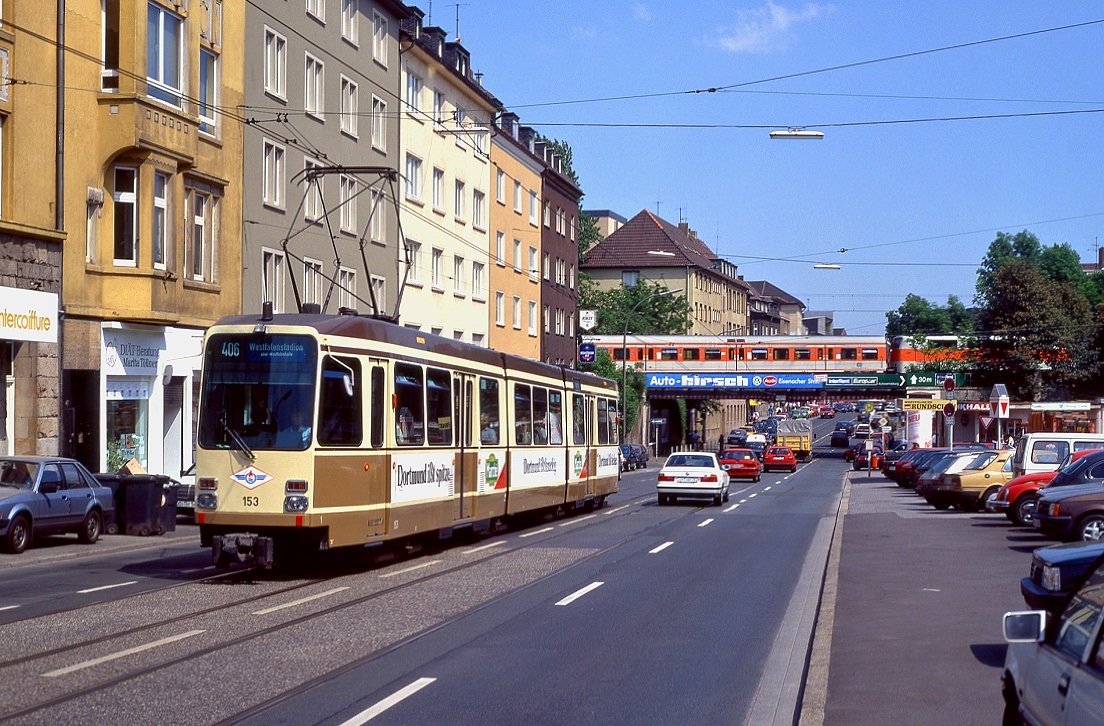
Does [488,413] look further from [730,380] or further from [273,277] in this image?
[730,380]

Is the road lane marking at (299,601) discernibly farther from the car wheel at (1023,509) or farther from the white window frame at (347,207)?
the white window frame at (347,207)

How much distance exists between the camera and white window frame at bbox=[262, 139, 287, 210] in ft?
114

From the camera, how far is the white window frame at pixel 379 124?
141ft

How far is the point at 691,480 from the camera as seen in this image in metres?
34.7

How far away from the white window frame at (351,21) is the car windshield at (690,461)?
1647 cm

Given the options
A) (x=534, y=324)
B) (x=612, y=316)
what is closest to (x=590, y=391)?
(x=534, y=324)

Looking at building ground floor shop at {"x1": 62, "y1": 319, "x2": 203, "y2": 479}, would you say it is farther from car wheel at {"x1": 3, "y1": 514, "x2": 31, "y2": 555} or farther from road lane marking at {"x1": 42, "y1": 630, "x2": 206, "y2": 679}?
road lane marking at {"x1": 42, "y1": 630, "x2": 206, "y2": 679}

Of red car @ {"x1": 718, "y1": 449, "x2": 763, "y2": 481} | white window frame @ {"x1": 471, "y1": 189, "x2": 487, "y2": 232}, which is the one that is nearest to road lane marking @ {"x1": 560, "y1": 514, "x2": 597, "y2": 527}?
red car @ {"x1": 718, "y1": 449, "x2": 763, "y2": 481}

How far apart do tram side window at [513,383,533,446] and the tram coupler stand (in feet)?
28.7

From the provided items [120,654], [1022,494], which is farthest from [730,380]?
[120,654]

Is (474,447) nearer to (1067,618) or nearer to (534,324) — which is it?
(1067,618)

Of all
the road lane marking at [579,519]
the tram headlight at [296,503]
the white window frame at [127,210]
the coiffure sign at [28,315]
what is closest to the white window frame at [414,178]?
the white window frame at [127,210]

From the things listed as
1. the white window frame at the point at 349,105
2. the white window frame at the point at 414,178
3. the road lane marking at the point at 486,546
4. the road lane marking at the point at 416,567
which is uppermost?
the white window frame at the point at 349,105

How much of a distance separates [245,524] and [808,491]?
3234 centimetres
